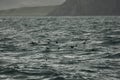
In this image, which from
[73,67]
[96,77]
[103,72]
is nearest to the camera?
[96,77]

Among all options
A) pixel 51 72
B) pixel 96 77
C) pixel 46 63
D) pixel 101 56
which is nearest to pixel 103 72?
pixel 96 77

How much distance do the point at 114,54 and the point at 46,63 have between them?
7.60 meters

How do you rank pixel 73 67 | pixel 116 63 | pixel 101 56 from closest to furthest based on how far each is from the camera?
pixel 73 67, pixel 116 63, pixel 101 56

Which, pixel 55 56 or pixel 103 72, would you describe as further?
pixel 55 56

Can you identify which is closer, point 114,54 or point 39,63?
point 39,63

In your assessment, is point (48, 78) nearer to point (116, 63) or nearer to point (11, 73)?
point (11, 73)

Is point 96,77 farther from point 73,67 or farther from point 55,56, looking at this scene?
point 55,56

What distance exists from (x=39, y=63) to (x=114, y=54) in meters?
8.02

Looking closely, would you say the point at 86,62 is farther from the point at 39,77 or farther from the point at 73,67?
the point at 39,77

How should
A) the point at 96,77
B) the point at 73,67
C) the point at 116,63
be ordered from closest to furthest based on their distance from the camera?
the point at 96,77
the point at 73,67
the point at 116,63

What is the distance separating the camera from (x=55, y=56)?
27656 millimetres

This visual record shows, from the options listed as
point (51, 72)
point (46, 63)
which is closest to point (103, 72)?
point (51, 72)

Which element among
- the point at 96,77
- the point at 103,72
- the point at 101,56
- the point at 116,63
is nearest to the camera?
the point at 96,77

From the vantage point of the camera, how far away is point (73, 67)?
72.2ft
